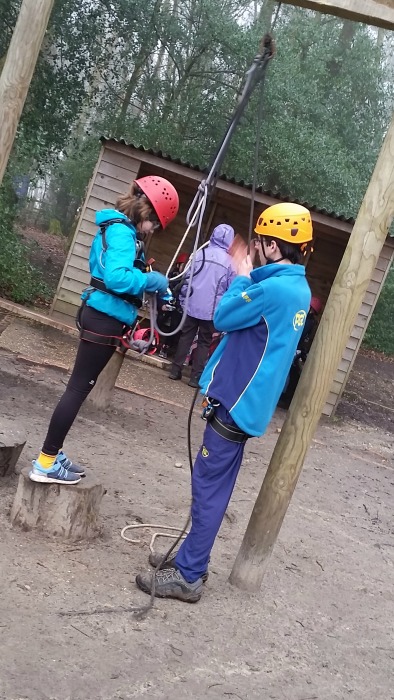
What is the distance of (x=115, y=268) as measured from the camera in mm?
3615

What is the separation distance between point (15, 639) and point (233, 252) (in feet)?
6.74

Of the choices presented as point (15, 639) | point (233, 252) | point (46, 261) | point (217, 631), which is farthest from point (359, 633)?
point (46, 261)

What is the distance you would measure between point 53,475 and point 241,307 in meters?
1.37

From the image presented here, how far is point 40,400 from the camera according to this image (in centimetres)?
626

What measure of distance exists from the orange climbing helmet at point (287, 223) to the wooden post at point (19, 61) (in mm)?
2914

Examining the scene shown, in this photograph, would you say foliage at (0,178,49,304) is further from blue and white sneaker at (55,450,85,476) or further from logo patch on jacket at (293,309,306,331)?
logo patch on jacket at (293,309,306,331)

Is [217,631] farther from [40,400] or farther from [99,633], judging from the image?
[40,400]

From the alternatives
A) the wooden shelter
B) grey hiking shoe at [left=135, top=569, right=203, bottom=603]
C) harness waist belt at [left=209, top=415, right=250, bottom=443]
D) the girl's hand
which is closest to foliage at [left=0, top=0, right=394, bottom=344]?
the wooden shelter

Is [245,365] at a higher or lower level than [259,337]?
lower

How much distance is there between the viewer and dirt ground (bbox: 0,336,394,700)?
2.74 meters

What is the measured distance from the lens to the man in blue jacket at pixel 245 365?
10.6 ft

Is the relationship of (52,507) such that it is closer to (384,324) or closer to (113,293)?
(113,293)

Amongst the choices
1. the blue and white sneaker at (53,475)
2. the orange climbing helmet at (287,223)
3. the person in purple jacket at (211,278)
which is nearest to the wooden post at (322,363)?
the orange climbing helmet at (287,223)

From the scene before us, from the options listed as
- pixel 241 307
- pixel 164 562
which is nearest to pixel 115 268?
pixel 241 307
